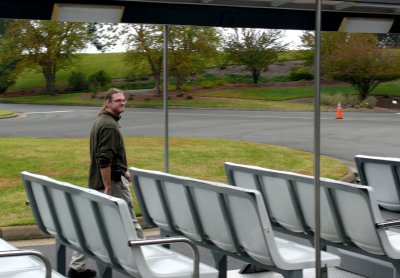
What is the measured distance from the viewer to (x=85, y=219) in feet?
17.6

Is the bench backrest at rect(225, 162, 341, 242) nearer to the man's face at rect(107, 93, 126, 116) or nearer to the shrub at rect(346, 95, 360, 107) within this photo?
the man's face at rect(107, 93, 126, 116)

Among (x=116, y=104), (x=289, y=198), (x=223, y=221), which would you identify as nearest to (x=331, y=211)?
(x=289, y=198)

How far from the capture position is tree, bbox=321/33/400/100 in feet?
155

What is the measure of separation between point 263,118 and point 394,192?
27.0 meters

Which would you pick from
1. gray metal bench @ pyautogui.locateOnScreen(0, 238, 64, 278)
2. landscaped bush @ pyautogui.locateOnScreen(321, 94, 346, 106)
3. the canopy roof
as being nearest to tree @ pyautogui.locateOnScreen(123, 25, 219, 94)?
landscaped bush @ pyautogui.locateOnScreen(321, 94, 346, 106)

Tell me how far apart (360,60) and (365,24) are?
4042 cm

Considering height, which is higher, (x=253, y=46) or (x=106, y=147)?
(x=253, y=46)

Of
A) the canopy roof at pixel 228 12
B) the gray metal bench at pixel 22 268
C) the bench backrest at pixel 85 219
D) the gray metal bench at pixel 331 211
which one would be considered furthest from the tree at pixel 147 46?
the gray metal bench at pixel 22 268

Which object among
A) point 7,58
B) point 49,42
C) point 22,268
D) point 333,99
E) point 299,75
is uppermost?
point 49,42

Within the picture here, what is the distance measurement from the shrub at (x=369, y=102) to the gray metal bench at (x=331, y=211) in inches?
1501

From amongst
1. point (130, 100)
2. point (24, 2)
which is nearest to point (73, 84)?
point (130, 100)

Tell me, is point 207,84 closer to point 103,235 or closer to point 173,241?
point 103,235

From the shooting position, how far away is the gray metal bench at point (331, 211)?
5406 mm

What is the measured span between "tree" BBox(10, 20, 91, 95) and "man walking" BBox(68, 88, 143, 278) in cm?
3268
